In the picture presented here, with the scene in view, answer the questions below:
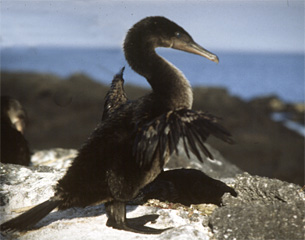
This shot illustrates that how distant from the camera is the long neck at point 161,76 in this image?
4035mm

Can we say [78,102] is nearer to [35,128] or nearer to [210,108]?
[35,128]

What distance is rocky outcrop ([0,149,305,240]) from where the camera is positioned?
3.54 metres

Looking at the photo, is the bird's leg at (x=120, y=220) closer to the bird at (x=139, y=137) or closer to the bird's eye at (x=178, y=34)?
the bird at (x=139, y=137)

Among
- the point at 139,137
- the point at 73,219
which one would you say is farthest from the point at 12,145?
the point at 139,137

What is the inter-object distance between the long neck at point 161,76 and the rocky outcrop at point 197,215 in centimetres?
105

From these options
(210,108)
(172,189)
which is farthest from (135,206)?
(210,108)

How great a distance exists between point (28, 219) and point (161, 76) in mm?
1805

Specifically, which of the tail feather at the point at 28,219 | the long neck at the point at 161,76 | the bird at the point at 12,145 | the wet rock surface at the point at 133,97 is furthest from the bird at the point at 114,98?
the wet rock surface at the point at 133,97

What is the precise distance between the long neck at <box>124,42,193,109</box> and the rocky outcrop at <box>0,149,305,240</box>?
105 centimetres

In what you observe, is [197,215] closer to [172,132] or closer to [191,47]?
[172,132]

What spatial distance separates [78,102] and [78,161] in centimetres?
1101

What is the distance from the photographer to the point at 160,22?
4102 mm

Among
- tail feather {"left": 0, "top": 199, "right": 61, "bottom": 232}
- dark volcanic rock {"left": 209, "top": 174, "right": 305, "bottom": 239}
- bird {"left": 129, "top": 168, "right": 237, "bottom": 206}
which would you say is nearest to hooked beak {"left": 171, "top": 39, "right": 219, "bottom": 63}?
bird {"left": 129, "top": 168, "right": 237, "bottom": 206}

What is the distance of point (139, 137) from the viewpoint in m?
3.81
